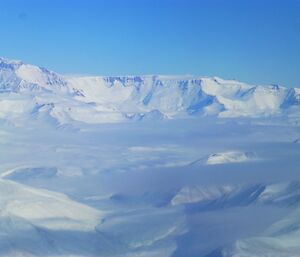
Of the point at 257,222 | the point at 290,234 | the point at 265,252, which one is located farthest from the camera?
the point at 257,222

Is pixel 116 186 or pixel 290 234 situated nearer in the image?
pixel 290 234

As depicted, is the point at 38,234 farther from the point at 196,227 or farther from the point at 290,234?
the point at 290,234

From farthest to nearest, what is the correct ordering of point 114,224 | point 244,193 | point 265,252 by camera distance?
point 244,193 → point 114,224 → point 265,252

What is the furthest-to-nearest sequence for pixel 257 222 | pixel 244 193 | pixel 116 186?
pixel 116 186, pixel 244 193, pixel 257 222

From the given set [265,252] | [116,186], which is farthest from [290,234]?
[116,186]

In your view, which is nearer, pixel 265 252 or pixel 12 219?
pixel 265 252

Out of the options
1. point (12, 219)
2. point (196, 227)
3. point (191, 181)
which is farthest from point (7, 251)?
point (191, 181)

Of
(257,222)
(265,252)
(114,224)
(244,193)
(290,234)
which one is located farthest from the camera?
(244,193)

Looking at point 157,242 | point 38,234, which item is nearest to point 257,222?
point 157,242

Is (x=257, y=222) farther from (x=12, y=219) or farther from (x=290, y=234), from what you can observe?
(x=12, y=219)

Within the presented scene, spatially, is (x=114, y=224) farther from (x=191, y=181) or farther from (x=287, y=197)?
(x=191, y=181)
